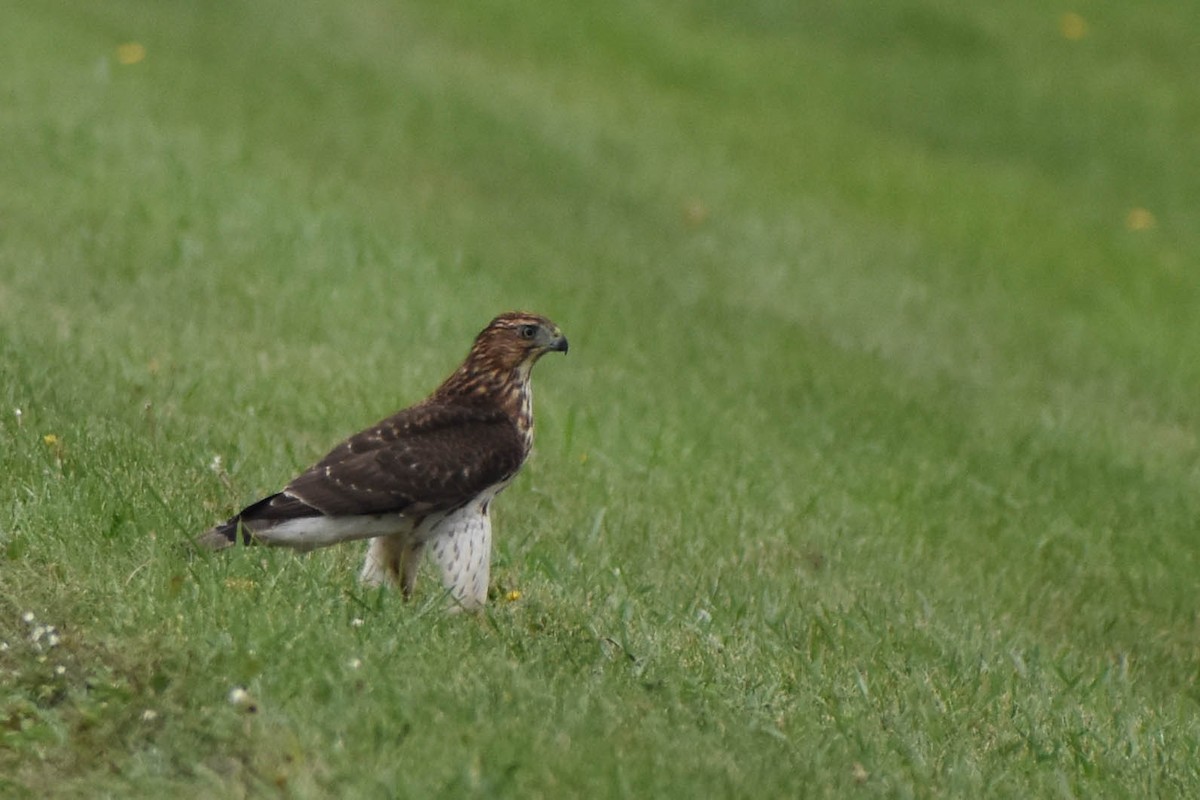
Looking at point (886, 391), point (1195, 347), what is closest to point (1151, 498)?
point (886, 391)

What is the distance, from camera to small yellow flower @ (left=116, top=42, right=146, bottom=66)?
56.2 feet

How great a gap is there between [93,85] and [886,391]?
24.6ft

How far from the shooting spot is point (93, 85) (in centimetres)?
1590

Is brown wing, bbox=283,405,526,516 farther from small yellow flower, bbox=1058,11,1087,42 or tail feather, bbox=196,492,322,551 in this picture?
small yellow flower, bbox=1058,11,1087,42

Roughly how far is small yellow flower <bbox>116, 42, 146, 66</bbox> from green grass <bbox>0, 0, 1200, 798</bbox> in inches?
6.6

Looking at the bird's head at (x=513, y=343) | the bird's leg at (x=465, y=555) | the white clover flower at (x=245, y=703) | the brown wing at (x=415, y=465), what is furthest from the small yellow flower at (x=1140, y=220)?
the white clover flower at (x=245, y=703)

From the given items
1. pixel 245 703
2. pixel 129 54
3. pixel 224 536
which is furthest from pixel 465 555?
pixel 129 54

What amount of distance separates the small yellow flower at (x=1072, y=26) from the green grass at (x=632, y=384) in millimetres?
157

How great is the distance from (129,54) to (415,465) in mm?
11672

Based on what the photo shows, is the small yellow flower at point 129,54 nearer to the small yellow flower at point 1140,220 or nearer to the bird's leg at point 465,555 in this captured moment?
the small yellow flower at point 1140,220

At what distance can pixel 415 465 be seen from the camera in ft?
22.6

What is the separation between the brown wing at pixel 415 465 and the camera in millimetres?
6742

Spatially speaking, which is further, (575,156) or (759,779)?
(575,156)

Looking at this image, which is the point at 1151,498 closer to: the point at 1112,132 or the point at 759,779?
the point at 759,779
